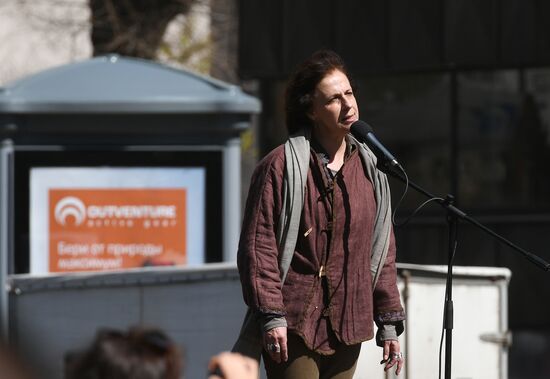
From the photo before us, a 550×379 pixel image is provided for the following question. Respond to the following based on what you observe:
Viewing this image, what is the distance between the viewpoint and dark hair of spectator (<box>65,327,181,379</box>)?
9.72 feet

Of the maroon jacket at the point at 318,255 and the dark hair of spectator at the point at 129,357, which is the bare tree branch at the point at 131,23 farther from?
the dark hair of spectator at the point at 129,357

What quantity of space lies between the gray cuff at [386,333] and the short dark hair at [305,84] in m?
0.78

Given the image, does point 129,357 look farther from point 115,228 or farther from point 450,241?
point 115,228

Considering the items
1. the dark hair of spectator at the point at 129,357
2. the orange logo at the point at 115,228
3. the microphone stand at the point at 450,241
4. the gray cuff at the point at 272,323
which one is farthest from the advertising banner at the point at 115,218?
the dark hair of spectator at the point at 129,357

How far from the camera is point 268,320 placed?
4.89 m

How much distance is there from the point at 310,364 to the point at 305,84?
992mm

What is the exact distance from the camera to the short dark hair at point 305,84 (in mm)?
5160

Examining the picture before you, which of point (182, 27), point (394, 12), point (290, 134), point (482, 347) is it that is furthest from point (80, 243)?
point (182, 27)

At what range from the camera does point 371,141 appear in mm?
5129

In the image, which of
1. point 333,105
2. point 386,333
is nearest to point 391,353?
point 386,333

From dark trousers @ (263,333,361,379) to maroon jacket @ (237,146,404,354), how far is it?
45mm

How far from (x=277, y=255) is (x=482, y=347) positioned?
2972mm

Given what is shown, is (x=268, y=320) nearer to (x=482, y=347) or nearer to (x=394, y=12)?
(x=482, y=347)

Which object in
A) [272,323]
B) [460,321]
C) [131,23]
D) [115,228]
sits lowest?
[460,321]
